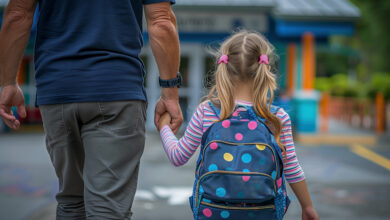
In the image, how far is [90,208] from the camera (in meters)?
1.84

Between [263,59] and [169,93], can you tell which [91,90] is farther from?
[263,59]

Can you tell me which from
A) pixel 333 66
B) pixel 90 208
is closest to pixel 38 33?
pixel 90 208

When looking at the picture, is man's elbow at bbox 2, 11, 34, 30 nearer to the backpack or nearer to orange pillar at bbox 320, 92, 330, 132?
the backpack

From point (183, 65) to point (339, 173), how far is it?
714cm

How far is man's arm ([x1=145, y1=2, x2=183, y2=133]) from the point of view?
2.09m

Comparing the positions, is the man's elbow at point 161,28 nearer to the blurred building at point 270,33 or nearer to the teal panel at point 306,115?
the blurred building at point 270,33

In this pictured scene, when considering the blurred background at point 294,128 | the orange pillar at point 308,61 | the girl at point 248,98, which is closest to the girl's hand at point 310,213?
the girl at point 248,98

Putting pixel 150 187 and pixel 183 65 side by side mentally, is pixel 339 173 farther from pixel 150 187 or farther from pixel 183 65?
pixel 183 65

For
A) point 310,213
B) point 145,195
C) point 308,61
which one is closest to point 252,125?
point 310,213

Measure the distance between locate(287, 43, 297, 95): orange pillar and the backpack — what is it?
10.4 m

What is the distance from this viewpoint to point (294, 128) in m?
10.6

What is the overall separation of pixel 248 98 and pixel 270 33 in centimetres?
1046

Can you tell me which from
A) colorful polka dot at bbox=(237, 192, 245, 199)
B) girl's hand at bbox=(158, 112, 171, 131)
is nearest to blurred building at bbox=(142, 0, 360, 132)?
girl's hand at bbox=(158, 112, 171, 131)

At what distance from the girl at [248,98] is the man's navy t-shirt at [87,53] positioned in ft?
1.02
